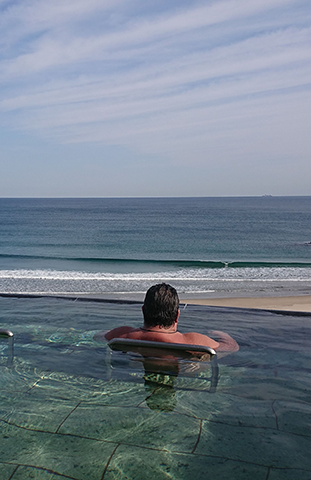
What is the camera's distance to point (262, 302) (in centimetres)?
1202

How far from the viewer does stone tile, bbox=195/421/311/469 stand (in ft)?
9.22

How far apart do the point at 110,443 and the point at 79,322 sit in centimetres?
344

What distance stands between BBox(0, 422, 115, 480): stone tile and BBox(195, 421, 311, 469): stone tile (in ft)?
2.40

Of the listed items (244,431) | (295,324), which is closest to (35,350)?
(244,431)

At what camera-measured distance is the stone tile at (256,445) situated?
2.81 m

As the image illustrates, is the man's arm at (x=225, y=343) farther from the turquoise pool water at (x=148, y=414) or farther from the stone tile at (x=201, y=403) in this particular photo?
the stone tile at (x=201, y=403)

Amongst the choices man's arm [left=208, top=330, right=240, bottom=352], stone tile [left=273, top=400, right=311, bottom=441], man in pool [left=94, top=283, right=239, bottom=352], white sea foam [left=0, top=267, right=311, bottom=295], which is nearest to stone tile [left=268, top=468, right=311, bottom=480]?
stone tile [left=273, top=400, right=311, bottom=441]

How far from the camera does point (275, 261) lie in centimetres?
2411

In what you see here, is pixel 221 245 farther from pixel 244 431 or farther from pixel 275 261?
pixel 244 431

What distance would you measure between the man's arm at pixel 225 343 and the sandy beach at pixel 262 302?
5.94 m

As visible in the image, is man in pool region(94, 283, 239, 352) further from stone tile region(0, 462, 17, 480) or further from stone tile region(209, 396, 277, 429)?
stone tile region(0, 462, 17, 480)

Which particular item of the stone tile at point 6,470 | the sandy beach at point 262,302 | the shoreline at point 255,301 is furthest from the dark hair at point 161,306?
the sandy beach at point 262,302

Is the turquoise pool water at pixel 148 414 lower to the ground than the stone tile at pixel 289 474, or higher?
lower

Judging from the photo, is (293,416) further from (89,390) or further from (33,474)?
(33,474)
